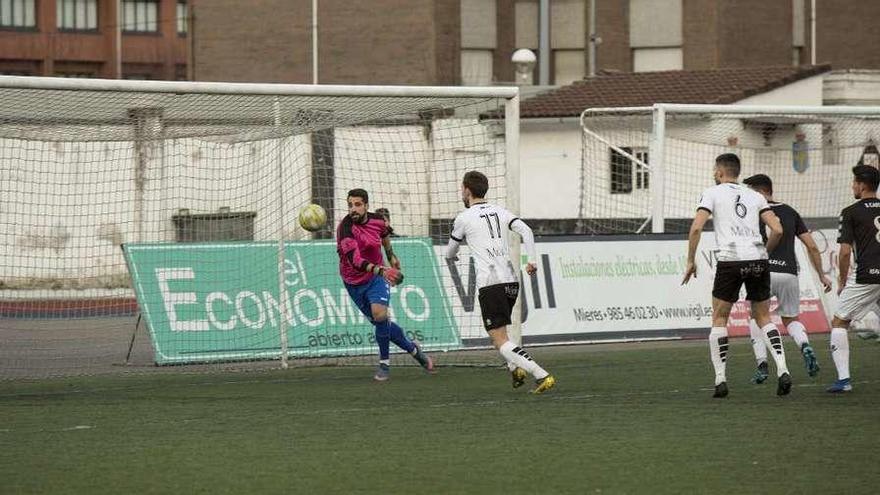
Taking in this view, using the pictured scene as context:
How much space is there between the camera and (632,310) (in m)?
20.8

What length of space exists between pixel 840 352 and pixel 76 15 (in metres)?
64.2

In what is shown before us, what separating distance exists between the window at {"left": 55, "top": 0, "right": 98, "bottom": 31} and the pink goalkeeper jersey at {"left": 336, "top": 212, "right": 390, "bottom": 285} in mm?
59877

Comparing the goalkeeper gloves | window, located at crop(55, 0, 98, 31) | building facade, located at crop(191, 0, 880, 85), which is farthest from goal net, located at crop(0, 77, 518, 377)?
window, located at crop(55, 0, 98, 31)

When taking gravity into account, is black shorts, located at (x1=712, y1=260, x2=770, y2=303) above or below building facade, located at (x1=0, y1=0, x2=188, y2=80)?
below

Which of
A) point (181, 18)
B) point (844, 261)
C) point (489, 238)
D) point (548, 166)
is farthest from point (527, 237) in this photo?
point (181, 18)

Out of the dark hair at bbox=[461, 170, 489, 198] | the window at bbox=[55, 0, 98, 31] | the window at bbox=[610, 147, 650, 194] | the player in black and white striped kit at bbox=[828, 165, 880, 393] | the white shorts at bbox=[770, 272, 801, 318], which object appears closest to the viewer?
the player in black and white striped kit at bbox=[828, 165, 880, 393]

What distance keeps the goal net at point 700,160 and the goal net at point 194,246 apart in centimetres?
651

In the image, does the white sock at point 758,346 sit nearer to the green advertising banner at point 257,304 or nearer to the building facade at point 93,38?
the green advertising banner at point 257,304

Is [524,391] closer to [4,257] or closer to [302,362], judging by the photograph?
[302,362]

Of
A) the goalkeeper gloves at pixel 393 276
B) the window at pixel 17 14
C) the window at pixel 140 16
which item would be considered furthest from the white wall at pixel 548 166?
the window at pixel 140 16

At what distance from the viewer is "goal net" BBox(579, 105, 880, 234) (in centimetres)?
2803

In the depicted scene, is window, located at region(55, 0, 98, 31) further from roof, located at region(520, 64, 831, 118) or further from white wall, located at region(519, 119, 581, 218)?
white wall, located at region(519, 119, 581, 218)

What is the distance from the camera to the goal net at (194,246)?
1723 centimetres

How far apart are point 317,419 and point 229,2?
139 feet
